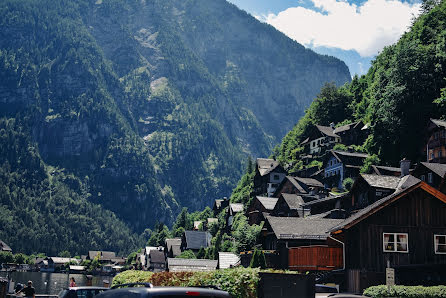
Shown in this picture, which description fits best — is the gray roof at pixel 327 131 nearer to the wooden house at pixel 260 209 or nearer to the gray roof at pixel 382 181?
the wooden house at pixel 260 209

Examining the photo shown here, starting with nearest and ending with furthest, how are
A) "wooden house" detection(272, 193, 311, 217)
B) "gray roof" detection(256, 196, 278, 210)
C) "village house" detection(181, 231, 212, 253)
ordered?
"wooden house" detection(272, 193, 311, 217), "gray roof" detection(256, 196, 278, 210), "village house" detection(181, 231, 212, 253)

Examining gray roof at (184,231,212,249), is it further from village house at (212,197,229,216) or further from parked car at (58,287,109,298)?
parked car at (58,287,109,298)

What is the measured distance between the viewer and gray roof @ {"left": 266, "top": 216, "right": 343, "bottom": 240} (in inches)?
2060

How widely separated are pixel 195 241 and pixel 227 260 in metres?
46.0

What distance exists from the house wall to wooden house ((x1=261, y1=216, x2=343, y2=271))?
8.80 feet

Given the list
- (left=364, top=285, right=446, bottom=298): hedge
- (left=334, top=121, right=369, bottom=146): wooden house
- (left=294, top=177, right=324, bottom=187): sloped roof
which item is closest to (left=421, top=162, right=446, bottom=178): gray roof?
(left=364, top=285, right=446, bottom=298): hedge

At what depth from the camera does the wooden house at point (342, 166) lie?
96688mm

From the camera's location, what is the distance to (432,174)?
6050 centimetres

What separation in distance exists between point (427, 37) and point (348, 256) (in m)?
75.4

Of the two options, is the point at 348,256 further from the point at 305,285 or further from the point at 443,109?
the point at 443,109

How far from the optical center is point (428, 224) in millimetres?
41125

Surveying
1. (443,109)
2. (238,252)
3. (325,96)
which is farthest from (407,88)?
(325,96)

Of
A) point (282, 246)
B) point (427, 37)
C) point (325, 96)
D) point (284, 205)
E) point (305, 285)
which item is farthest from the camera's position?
point (325, 96)

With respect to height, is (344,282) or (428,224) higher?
(428,224)
